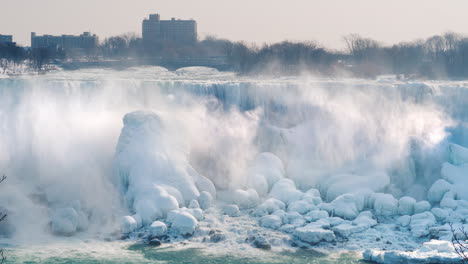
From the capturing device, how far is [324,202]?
1947 centimetres

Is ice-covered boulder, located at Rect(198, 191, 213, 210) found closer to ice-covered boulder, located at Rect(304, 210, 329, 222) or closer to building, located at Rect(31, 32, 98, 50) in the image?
ice-covered boulder, located at Rect(304, 210, 329, 222)

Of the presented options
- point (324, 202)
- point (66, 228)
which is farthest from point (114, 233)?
point (324, 202)

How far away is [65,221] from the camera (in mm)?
17000

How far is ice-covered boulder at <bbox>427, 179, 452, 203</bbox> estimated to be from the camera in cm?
1931

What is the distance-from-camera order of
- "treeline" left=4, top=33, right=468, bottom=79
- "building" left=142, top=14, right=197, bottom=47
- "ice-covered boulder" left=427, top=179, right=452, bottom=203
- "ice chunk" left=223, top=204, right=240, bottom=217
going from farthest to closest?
"building" left=142, top=14, right=197, bottom=47, "treeline" left=4, top=33, right=468, bottom=79, "ice-covered boulder" left=427, top=179, right=452, bottom=203, "ice chunk" left=223, top=204, right=240, bottom=217

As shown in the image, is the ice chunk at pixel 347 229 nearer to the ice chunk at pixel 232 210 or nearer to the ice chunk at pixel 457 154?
the ice chunk at pixel 232 210

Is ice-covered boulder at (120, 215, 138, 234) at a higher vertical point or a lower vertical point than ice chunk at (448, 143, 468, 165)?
lower

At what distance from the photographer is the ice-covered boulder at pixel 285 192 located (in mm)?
19047

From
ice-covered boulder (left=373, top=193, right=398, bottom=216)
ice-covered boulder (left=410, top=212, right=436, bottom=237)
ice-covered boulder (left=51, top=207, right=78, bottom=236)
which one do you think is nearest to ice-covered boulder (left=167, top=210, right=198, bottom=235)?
ice-covered boulder (left=51, top=207, right=78, bottom=236)

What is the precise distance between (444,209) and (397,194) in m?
1.81

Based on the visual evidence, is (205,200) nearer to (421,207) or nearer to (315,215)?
(315,215)

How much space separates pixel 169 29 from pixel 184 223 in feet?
253

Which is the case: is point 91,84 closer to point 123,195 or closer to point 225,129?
point 225,129

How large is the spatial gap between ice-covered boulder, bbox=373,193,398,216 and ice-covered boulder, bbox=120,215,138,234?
6.07m
